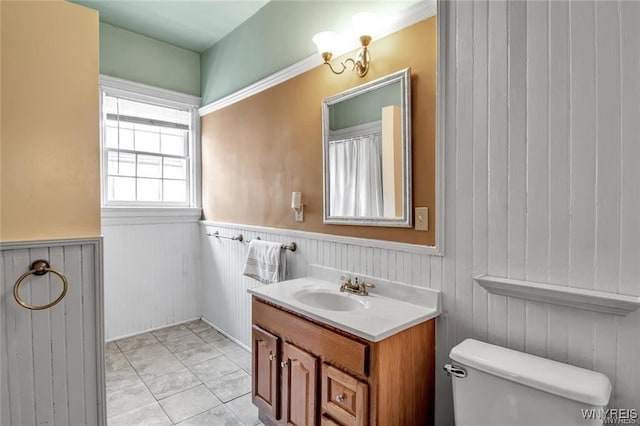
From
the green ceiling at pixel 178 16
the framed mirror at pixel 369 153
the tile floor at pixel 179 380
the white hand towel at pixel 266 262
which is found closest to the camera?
Result: the framed mirror at pixel 369 153

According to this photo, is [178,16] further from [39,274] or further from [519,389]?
[519,389]

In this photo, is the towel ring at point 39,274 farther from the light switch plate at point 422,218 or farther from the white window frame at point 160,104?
the white window frame at point 160,104

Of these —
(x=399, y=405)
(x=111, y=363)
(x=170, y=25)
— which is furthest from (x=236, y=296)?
(x=170, y=25)

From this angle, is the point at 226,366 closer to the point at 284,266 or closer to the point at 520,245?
the point at 284,266

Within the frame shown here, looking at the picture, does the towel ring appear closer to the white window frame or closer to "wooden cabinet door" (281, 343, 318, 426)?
"wooden cabinet door" (281, 343, 318, 426)

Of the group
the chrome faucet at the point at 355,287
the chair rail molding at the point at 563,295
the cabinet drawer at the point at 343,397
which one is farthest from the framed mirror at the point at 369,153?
the cabinet drawer at the point at 343,397

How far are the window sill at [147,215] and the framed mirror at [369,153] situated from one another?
1998mm

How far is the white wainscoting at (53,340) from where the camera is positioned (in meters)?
1.29

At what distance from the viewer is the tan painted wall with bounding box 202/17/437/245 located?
1709 mm

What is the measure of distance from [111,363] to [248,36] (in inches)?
115

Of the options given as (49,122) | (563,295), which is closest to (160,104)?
(49,122)

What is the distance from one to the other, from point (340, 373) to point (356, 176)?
107 cm

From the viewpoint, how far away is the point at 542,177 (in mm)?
1348

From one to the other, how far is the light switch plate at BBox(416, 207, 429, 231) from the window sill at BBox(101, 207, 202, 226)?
267 cm
